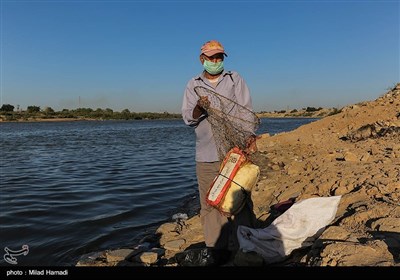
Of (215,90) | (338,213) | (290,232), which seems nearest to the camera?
(290,232)

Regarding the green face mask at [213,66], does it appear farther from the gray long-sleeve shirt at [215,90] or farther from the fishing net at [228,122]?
the fishing net at [228,122]

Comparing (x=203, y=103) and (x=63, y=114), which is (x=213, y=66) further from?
(x=63, y=114)

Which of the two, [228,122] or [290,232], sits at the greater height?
[228,122]

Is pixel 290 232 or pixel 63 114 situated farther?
pixel 63 114

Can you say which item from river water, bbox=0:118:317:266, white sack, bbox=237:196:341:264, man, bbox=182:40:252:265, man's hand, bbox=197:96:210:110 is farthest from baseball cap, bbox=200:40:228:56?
river water, bbox=0:118:317:266

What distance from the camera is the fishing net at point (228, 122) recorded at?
4.26 meters

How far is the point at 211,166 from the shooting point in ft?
14.8

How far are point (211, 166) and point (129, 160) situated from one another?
45.9ft

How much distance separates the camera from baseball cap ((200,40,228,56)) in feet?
13.5

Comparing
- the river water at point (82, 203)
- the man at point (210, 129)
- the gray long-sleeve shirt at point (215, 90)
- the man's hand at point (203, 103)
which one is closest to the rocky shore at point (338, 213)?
the man at point (210, 129)

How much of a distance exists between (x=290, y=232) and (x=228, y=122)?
1464 mm

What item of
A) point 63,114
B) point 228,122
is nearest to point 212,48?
point 228,122

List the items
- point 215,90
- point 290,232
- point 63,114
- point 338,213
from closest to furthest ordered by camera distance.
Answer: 1. point 290,232
2. point 215,90
3. point 338,213
4. point 63,114

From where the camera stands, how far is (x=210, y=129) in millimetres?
4379
